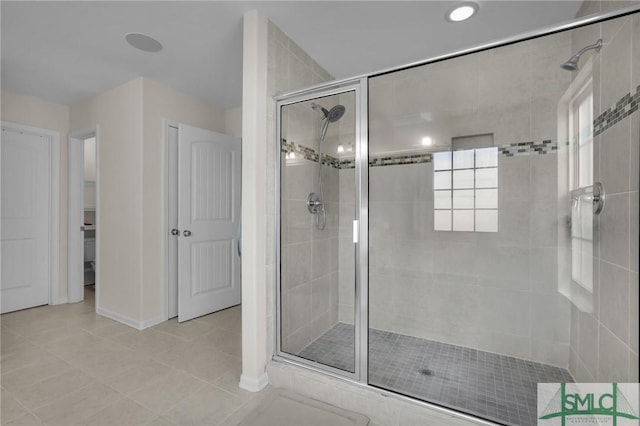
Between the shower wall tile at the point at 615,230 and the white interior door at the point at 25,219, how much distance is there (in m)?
4.84

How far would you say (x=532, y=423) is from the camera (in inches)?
58.7

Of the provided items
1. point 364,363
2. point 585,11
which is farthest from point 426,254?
point 585,11

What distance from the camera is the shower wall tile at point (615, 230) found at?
128 cm

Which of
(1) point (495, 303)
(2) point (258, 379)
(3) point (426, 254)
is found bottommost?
(2) point (258, 379)

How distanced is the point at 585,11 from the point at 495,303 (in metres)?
1.85

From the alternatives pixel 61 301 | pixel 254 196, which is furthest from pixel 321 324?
pixel 61 301

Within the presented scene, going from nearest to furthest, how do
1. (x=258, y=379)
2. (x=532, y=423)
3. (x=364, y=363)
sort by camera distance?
(x=532, y=423), (x=364, y=363), (x=258, y=379)

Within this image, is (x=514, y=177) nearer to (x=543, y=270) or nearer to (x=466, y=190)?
(x=466, y=190)

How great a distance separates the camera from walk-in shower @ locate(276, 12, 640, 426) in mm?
1689

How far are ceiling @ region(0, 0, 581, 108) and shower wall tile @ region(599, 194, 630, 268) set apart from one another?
1271 millimetres

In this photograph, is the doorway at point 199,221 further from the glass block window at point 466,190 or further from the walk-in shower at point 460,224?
the glass block window at point 466,190

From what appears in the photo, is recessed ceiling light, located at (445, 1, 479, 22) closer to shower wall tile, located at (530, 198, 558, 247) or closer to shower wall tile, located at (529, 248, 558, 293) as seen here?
shower wall tile, located at (530, 198, 558, 247)

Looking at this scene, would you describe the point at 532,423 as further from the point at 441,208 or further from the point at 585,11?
the point at 585,11

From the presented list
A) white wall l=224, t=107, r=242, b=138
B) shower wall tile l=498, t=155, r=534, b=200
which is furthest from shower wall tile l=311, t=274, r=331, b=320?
white wall l=224, t=107, r=242, b=138
